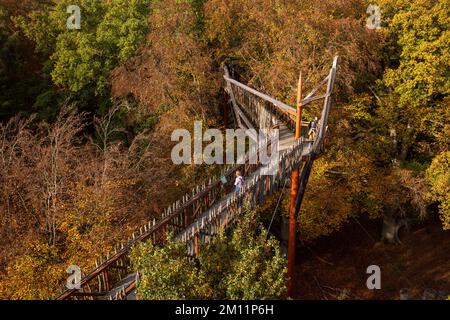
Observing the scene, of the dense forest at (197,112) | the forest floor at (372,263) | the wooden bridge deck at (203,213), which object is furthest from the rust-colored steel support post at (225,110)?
the forest floor at (372,263)

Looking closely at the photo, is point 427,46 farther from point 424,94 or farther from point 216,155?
point 216,155

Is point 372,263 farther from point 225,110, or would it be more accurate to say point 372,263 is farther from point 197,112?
point 197,112

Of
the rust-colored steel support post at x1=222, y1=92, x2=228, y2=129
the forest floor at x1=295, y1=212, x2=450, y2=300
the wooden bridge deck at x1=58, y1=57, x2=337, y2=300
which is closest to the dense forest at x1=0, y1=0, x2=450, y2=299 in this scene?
the rust-colored steel support post at x1=222, y1=92, x2=228, y2=129

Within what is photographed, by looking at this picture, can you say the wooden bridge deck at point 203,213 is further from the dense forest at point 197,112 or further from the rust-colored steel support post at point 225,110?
the rust-colored steel support post at point 225,110

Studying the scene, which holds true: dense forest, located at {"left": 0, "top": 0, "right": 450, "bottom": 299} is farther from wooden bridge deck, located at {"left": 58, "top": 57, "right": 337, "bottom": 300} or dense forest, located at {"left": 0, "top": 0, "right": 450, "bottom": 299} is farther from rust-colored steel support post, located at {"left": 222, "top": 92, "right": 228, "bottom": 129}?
wooden bridge deck, located at {"left": 58, "top": 57, "right": 337, "bottom": 300}

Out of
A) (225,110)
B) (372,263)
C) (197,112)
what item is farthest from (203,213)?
(372,263)

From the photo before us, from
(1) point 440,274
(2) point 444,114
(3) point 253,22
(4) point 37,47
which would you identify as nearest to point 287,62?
(3) point 253,22

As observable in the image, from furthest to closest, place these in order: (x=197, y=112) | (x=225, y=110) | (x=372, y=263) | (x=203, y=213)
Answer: (x=225, y=110) → (x=372, y=263) → (x=197, y=112) → (x=203, y=213)
